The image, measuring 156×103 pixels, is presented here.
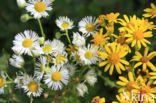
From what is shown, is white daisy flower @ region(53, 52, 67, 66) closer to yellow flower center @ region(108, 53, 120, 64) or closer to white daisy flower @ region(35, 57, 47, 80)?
white daisy flower @ region(35, 57, 47, 80)

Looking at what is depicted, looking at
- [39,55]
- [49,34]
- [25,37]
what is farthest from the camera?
[49,34]

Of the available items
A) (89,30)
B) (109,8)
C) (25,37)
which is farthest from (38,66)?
(109,8)

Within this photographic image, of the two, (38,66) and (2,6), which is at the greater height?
(2,6)

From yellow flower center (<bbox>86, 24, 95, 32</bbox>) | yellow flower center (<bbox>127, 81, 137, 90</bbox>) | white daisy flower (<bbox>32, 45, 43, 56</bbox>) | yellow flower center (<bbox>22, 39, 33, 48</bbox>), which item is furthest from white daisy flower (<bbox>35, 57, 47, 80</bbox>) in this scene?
yellow flower center (<bbox>127, 81, 137, 90</bbox>)

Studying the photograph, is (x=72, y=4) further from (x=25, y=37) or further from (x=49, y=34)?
(x=25, y=37)

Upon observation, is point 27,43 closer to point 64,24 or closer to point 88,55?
point 64,24

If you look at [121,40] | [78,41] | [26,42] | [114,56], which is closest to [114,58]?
[114,56]
